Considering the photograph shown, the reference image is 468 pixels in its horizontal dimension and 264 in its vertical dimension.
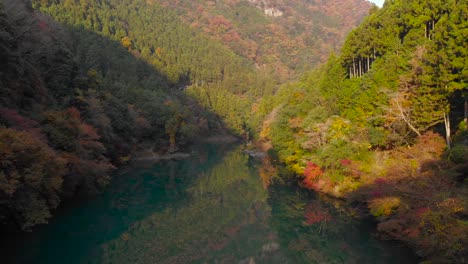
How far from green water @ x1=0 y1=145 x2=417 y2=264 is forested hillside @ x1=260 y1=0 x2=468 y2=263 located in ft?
8.17

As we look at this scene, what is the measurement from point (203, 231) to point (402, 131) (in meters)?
17.1

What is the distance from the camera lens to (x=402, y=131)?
27.8 meters

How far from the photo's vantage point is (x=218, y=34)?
192 m

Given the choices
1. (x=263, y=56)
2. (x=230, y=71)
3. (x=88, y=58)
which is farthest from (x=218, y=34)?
(x=88, y=58)

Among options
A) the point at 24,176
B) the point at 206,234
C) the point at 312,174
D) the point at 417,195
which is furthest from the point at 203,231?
the point at 417,195

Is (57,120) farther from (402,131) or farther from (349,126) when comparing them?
(402,131)

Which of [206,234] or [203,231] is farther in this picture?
[203,231]

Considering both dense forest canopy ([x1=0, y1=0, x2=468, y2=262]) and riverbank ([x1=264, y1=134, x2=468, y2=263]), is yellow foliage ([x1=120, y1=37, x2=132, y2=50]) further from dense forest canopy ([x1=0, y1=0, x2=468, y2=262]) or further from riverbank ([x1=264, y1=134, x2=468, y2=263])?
riverbank ([x1=264, y1=134, x2=468, y2=263])

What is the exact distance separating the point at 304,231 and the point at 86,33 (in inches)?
4014

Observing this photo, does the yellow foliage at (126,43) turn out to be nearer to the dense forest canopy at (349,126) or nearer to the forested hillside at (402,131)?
the dense forest canopy at (349,126)

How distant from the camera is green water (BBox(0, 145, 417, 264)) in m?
20.5

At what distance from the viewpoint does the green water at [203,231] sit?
20.5m

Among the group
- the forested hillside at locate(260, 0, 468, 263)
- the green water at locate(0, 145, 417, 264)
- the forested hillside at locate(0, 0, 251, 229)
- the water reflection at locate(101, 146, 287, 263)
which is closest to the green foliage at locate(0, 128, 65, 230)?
the forested hillside at locate(0, 0, 251, 229)

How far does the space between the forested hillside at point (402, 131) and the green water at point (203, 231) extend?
2.49 metres
